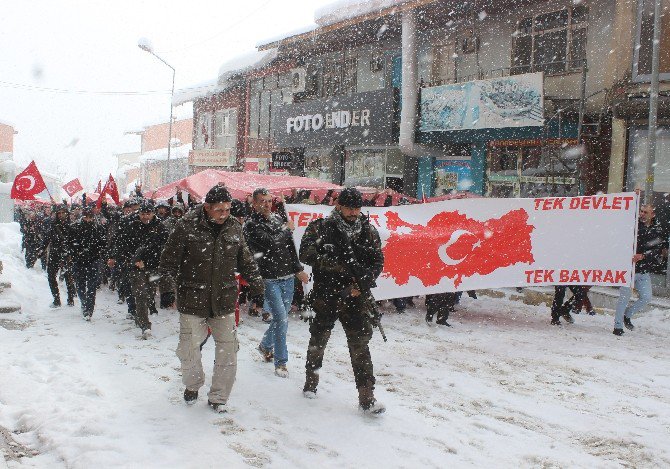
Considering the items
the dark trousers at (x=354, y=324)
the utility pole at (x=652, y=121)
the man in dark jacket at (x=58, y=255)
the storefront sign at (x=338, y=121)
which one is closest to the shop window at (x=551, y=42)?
the utility pole at (x=652, y=121)

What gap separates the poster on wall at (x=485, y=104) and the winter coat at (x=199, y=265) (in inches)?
481

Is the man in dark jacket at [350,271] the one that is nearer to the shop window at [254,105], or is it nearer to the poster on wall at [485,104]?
the poster on wall at [485,104]

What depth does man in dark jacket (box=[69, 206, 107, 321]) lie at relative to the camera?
8.98 meters

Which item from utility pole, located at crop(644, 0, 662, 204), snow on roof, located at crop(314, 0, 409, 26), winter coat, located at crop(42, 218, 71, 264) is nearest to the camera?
winter coat, located at crop(42, 218, 71, 264)

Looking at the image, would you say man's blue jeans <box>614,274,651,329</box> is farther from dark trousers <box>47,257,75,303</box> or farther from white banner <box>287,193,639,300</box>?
dark trousers <box>47,257,75,303</box>

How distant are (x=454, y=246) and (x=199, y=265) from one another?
5040 millimetres

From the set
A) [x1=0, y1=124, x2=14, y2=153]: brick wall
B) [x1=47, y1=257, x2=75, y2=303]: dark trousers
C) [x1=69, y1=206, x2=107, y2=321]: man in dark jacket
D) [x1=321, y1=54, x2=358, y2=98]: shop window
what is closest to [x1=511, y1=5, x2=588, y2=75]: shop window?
[x1=321, y1=54, x2=358, y2=98]: shop window

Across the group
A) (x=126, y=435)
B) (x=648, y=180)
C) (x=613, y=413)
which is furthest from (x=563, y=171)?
(x=126, y=435)

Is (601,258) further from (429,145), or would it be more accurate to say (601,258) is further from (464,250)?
(429,145)

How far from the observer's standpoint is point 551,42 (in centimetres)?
1638

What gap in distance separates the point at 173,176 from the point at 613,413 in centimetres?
4079

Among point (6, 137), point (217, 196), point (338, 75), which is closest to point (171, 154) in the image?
→ point (338, 75)

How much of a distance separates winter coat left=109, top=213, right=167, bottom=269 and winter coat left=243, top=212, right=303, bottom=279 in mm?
2599

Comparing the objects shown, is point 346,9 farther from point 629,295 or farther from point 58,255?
point 629,295
